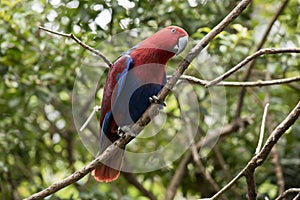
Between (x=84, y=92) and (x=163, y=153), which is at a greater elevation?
(x=84, y=92)

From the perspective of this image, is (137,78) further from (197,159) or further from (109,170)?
(197,159)

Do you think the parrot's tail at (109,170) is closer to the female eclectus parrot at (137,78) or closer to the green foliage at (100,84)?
the female eclectus parrot at (137,78)

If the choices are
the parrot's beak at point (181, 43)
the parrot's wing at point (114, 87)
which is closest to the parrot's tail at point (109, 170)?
the parrot's wing at point (114, 87)

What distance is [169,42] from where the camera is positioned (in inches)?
118

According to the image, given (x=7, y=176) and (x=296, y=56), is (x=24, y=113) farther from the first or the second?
(x=296, y=56)

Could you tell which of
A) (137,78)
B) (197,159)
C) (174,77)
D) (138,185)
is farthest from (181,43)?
(138,185)

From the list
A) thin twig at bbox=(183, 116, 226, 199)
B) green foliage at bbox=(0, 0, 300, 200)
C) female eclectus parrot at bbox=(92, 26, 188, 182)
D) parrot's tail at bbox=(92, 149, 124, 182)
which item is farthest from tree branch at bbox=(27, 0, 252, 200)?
thin twig at bbox=(183, 116, 226, 199)

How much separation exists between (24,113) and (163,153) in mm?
1188

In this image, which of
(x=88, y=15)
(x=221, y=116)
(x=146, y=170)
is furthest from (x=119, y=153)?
(x=221, y=116)

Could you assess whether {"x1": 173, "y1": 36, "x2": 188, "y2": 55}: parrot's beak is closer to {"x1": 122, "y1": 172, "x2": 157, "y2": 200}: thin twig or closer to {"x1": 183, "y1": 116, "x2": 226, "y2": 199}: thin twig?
{"x1": 183, "y1": 116, "x2": 226, "y2": 199}: thin twig

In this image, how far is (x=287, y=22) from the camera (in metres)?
4.30

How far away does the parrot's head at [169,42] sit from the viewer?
297 cm

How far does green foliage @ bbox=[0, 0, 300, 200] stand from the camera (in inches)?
Answer: 150

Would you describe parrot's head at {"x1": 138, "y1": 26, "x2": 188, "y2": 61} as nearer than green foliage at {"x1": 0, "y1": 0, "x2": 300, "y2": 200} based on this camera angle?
Yes
